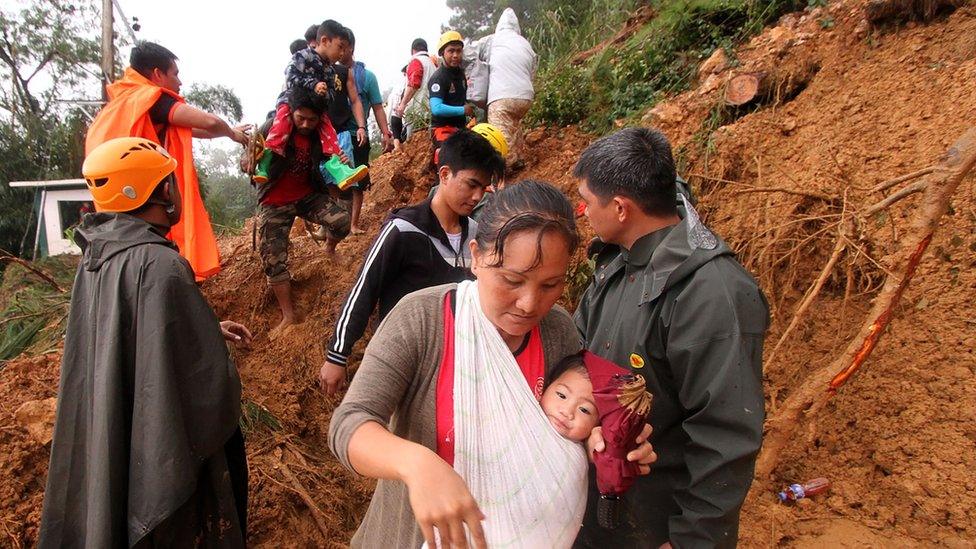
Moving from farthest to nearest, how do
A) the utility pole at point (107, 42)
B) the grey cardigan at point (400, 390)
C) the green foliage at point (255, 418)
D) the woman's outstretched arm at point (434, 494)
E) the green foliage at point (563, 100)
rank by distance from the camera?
the utility pole at point (107, 42), the green foliage at point (563, 100), the green foliage at point (255, 418), the grey cardigan at point (400, 390), the woman's outstretched arm at point (434, 494)

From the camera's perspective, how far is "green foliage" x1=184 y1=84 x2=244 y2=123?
1833cm

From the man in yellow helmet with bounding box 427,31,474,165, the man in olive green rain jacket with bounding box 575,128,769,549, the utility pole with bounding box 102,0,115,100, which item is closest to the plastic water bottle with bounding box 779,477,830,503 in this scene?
the man in olive green rain jacket with bounding box 575,128,769,549

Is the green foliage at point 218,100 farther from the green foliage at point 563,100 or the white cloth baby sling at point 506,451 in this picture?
the white cloth baby sling at point 506,451

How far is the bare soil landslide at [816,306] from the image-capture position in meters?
2.53

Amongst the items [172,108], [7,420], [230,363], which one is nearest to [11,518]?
[7,420]

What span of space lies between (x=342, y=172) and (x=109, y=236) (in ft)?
6.68

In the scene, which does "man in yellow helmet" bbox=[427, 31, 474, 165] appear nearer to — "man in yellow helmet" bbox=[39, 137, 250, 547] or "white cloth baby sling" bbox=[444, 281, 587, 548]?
"man in yellow helmet" bbox=[39, 137, 250, 547]

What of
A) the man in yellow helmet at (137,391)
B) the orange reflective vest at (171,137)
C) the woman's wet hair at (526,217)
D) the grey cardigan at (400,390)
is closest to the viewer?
the grey cardigan at (400,390)

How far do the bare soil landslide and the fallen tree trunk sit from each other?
32cm

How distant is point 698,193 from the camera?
418 cm

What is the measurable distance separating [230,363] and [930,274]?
356cm

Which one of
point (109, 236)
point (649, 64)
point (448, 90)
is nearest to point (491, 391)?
point (109, 236)

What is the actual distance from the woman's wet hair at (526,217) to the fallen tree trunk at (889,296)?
172 cm

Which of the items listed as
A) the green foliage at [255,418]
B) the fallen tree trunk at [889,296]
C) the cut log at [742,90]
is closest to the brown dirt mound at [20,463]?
the green foliage at [255,418]
